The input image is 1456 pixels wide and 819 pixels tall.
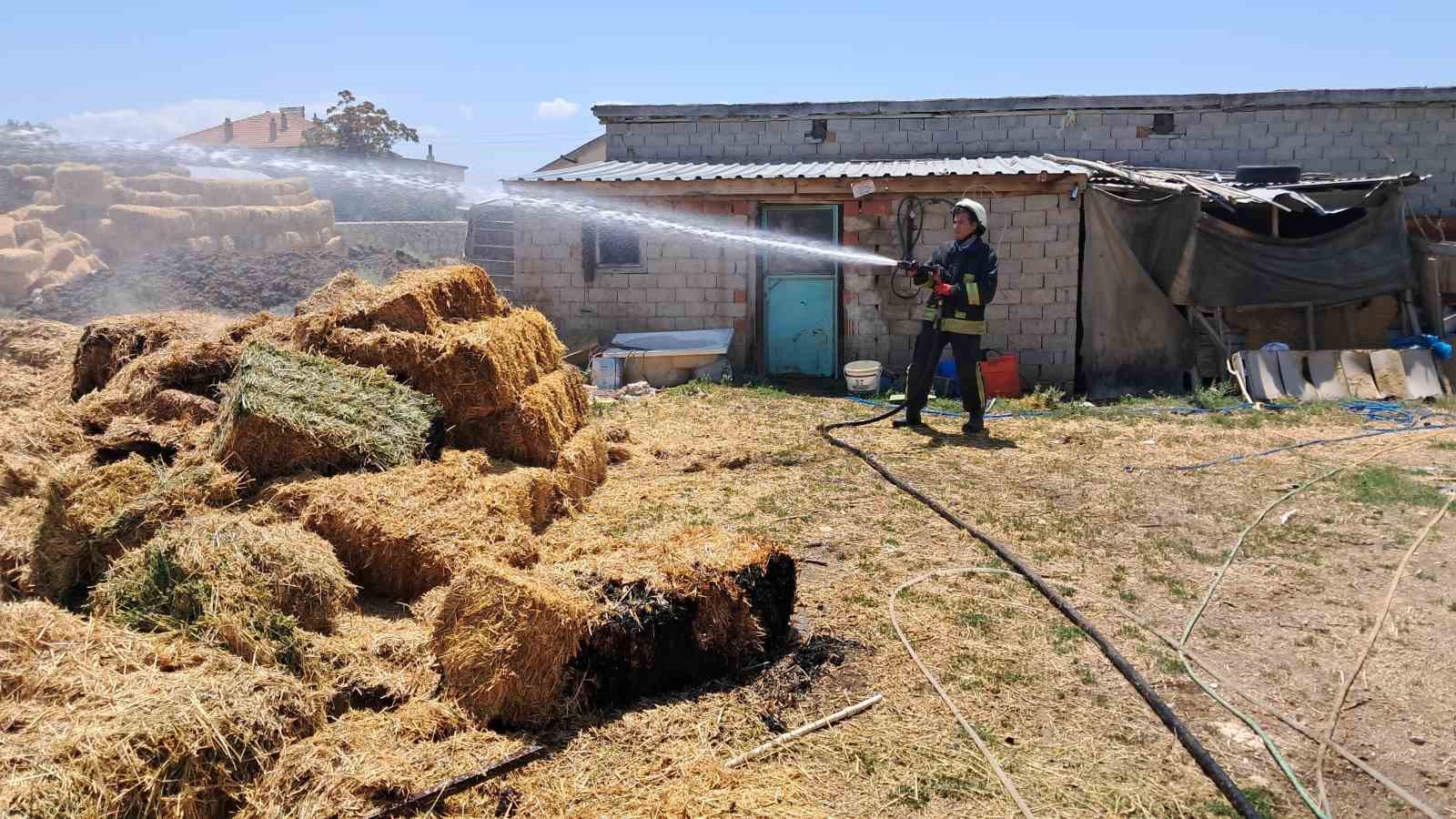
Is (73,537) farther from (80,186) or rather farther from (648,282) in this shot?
(80,186)

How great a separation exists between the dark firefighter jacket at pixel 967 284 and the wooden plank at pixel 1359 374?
609cm

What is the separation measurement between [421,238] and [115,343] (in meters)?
25.6

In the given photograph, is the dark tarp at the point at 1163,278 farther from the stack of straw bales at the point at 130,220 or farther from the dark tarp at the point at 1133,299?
the stack of straw bales at the point at 130,220

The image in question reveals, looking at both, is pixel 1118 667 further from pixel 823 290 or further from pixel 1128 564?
pixel 823 290

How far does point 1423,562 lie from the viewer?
5895mm

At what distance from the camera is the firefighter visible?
9.45 meters

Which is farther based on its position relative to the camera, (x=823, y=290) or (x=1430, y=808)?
(x=823, y=290)

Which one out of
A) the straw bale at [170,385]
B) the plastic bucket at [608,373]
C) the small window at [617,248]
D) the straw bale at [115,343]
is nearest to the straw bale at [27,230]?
the small window at [617,248]

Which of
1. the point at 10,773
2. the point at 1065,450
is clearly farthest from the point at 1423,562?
the point at 10,773

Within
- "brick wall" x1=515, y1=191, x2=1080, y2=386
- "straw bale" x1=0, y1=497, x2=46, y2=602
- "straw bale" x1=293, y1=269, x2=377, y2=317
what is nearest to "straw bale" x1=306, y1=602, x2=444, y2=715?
"straw bale" x1=0, y1=497, x2=46, y2=602

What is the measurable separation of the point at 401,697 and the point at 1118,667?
3.17m

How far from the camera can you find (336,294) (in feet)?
23.0

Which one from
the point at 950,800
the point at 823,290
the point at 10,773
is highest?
the point at 823,290

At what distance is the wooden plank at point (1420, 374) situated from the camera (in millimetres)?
12359
